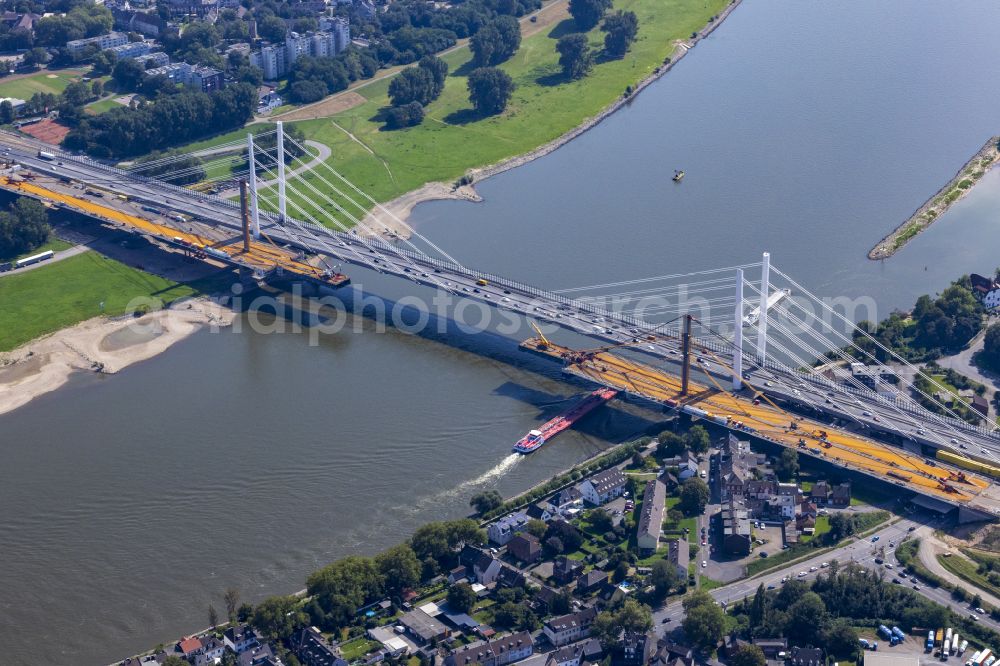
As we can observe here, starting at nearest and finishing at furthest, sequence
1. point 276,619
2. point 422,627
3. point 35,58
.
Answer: point 276,619, point 422,627, point 35,58

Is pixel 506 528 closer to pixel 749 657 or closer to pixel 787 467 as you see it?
pixel 749 657

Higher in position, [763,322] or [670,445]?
[763,322]

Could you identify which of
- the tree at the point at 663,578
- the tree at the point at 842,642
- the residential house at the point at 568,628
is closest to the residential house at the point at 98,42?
the tree at the point at 663,578

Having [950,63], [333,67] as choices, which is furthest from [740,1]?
[333,67]

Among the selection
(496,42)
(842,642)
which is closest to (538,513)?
(842,642)

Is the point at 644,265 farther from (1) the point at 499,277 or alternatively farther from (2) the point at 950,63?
(2) the point at 950,63

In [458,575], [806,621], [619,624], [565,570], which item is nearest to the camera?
[806,621]

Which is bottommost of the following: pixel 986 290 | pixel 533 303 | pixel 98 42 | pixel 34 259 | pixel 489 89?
pixel 34 259
